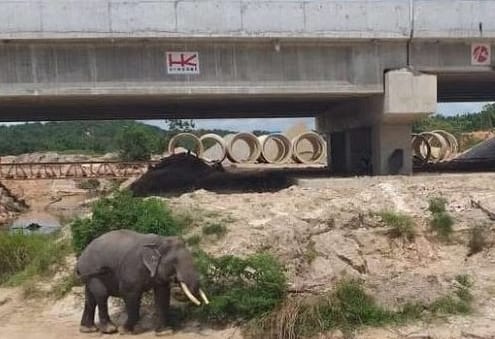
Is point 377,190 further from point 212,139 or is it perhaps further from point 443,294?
point 212,139

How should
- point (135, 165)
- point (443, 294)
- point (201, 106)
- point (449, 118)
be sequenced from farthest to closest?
point (449, 118)
point (135, 165)
point (201, 106)
point (443, 294)

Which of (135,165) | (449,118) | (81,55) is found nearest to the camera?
(81,55)

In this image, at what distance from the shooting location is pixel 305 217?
1267 cm

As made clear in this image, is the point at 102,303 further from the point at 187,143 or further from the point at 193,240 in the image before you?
the point at 187,143

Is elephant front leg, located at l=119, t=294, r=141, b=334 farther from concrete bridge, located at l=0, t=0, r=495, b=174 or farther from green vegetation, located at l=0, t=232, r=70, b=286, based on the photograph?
concrete bridge, located at l=0, t=0, r=495, b=174

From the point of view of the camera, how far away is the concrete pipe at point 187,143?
3694 cm

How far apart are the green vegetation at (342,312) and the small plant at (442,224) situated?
8.23 feet

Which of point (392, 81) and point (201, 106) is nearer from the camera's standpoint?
point (392, 81)

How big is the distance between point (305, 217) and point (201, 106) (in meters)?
10.4

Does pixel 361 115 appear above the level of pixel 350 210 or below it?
above

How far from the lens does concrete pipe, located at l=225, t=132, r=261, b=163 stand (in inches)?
1442

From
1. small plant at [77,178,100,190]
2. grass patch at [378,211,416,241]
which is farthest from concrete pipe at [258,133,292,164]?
grass patch at [378,211,416,241]

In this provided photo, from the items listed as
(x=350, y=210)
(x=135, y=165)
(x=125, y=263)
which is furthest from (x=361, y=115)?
(x=135, y=165)

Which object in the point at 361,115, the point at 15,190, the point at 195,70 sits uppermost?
the point at 195,70
